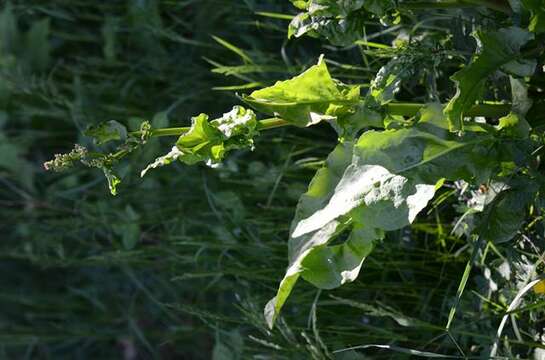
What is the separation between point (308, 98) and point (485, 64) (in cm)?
18

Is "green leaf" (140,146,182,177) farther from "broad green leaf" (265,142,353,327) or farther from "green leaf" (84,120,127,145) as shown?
"broad green leaf" (265,142,353,327)

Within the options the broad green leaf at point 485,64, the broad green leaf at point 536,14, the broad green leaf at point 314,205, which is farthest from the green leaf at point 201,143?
the broad green leaf at point 536,14

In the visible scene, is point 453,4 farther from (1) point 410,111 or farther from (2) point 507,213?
(2) point 507,213

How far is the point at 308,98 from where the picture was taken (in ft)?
2.99

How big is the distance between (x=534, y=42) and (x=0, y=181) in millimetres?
1339

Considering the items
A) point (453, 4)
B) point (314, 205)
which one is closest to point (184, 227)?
point (314, 205)

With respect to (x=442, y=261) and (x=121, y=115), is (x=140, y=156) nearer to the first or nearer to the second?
(x=121, y=115)

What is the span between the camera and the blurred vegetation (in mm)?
1164

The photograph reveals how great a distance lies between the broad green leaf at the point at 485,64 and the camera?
0.87 m

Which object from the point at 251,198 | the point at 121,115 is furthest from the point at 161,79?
the point at 251,198

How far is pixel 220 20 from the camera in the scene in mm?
1655

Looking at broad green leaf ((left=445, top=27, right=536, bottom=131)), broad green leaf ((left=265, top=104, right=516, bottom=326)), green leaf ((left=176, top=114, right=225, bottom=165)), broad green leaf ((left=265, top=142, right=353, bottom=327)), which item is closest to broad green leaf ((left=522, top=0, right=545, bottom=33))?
broad green leaf ((left=445, top=27, right=536, bottom=131))

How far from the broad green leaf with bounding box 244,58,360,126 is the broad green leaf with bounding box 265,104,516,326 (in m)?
0.05

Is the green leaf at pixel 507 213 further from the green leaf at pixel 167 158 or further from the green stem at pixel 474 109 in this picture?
the green leaf at pixel 167 158
